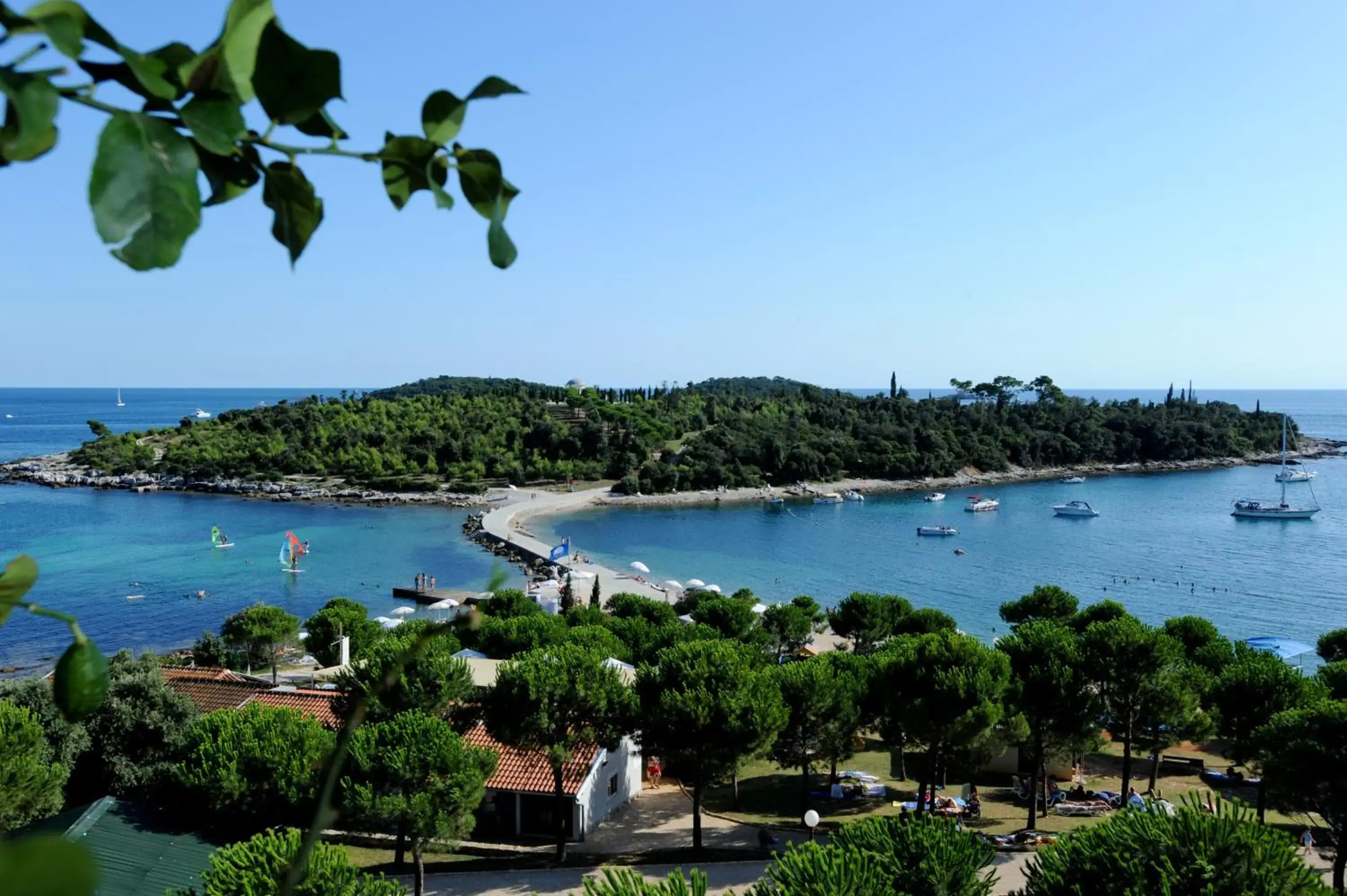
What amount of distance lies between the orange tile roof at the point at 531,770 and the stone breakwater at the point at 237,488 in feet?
160

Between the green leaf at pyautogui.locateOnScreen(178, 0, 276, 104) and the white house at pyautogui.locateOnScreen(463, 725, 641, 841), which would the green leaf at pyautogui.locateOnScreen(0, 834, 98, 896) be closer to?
the green leaf at pyautogui.locateOnScreen(178, 0, 276, 104)

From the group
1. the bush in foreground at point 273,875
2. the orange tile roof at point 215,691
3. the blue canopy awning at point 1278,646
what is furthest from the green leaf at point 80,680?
the blue canopy awning at point 1278,646

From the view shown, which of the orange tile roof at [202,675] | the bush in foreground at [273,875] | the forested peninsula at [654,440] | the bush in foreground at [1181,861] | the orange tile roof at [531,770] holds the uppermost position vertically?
the forested peninsula at [654,440]

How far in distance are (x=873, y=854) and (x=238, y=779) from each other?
887 centimetres

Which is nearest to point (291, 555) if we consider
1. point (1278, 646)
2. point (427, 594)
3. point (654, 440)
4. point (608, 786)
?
point (427, 594)

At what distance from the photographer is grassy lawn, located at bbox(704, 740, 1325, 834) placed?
16.8 meters

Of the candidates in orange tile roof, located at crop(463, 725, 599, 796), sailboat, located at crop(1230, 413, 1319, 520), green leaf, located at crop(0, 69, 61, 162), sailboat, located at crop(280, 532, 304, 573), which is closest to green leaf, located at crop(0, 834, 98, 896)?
green leaf, located at crop(0, 69, 61, 162)

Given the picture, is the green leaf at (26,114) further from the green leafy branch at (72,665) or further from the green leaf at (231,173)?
the green leafy branch at (72,665)

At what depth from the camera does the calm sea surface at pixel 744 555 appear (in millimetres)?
36312

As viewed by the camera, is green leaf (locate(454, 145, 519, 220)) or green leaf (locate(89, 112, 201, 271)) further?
green leaf (locate(454, 145, 519, 220))

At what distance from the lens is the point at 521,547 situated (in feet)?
160

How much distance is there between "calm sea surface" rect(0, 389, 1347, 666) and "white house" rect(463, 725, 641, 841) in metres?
19.6

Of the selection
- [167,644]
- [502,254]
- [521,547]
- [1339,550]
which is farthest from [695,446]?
[502,254]

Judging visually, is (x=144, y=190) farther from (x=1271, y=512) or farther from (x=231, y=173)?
(x=1271, y=512)
